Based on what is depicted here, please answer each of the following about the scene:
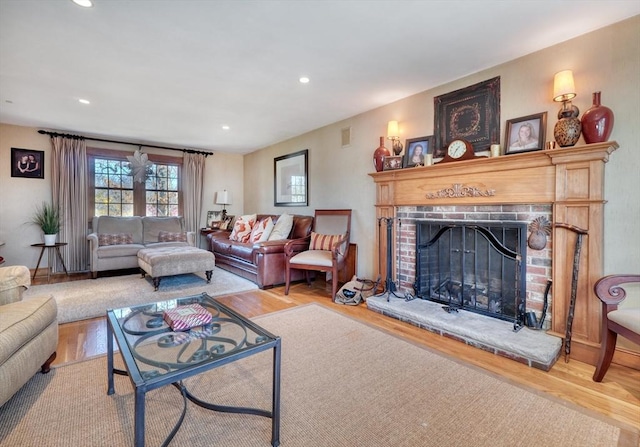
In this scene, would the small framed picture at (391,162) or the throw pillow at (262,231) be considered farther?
the throw pillow at (262,231)

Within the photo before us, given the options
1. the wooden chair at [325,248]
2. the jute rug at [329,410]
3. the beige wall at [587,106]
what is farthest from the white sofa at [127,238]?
the beige wall at [587,106]

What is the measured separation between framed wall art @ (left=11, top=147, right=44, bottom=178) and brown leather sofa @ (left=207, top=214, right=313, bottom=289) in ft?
9.79

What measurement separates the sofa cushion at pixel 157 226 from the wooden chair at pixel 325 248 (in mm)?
2715

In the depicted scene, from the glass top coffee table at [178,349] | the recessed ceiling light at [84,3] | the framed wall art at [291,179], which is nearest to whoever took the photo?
the glass top coffee table at [178,349]

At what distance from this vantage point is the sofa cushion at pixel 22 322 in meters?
1.49

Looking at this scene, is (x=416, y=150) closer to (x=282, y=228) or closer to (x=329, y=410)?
(x=282, y=228)

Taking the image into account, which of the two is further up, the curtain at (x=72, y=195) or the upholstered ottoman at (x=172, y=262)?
the curtain at (x=72, y=195)

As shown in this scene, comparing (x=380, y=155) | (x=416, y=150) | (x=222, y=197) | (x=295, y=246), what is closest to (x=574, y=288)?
(x=416, y=150)

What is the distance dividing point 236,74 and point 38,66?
1718 millimetres

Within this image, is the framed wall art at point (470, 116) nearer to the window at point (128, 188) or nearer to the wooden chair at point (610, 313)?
the wooden chair at point (610, 313)

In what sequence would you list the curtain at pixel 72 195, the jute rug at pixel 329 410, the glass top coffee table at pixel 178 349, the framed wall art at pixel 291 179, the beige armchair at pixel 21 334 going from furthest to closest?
the framed wall art at pixel 291 179 → the curtain at pixel 72 195 → the beige armchair at pixel 21 334 → the jute rug at pixel 329 410 → the glass top coffee table at pixel 178 349

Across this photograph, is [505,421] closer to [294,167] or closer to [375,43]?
[375,43]

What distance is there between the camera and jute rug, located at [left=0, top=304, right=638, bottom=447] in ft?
4.53

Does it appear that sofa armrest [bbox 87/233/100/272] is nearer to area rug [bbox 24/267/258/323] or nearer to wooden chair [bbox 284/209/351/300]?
area rug [bbox 24/267/258/323]
